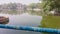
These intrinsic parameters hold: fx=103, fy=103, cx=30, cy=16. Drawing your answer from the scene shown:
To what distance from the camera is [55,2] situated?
76.5 inches

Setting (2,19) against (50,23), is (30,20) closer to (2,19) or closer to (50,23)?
(50,23)

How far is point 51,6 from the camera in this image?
6.33ft

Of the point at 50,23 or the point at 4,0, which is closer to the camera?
the point at 4,0

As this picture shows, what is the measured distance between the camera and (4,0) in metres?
2.02

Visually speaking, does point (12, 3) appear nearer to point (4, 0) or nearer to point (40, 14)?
point (4, 0)

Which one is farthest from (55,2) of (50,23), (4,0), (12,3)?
(4,0)

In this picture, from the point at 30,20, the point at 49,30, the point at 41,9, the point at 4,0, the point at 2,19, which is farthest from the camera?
the point at 30,20

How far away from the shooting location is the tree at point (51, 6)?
187 cm

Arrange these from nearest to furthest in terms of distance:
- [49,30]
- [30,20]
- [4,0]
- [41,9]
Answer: [49,30] < [41,9] < [4,0] < [30,20]

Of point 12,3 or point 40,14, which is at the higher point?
point 12,3

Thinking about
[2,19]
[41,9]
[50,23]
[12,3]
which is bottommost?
[50,23]

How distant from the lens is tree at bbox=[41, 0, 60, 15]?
1868 millimetres

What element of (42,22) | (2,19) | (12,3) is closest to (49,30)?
(2,19)

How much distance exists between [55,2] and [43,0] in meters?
0.23
